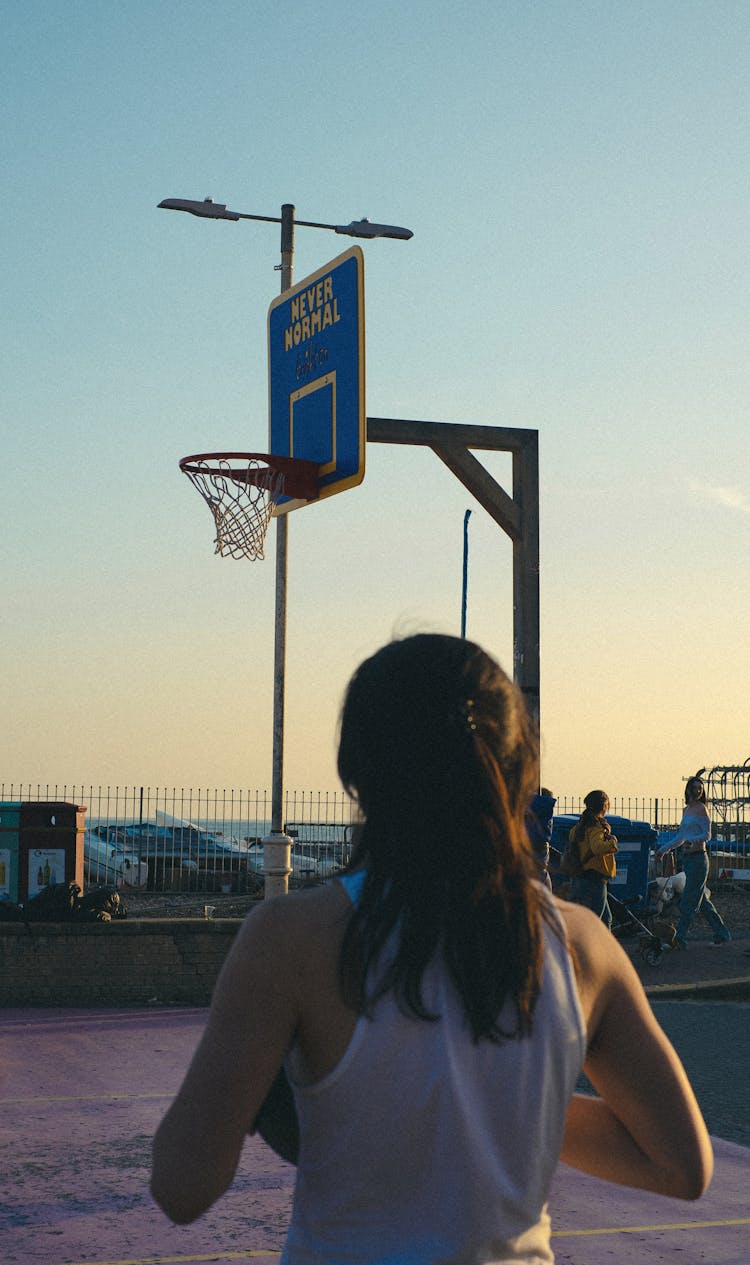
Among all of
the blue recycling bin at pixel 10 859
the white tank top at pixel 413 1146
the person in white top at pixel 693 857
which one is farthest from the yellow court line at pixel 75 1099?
the person in white top at pixel 693 857

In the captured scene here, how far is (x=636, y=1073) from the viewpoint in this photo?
187cm

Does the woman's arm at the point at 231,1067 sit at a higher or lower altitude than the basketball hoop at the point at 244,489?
lower

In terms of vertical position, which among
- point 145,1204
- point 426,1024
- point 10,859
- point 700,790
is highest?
point 426,1024

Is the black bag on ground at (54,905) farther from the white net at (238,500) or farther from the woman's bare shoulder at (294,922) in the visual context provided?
the woman's bare shoulder at (294,922)

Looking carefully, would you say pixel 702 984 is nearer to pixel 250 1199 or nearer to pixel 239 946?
pixel 250 1199

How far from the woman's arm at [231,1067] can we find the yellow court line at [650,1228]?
4229mm

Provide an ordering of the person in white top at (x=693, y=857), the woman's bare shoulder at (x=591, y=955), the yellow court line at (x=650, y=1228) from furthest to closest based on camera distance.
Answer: the person in white top at (x=693, y=857)
the yellow court line at (x=650, y=1228)
the woman's bare shoulder at (x=591, y=955)

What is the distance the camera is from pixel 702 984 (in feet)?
41.8

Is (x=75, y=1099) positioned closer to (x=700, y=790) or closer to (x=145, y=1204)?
(x=145, y=1204)

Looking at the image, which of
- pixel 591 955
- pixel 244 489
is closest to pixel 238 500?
pixel 244 489

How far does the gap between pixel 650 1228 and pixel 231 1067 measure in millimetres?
4642

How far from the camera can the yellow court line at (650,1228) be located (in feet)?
18.5

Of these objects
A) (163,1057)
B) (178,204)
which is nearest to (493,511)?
(178,204)

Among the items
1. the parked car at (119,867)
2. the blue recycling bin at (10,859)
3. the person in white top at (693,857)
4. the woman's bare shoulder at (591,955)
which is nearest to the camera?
the woman's bare shoulder at (591,955)
